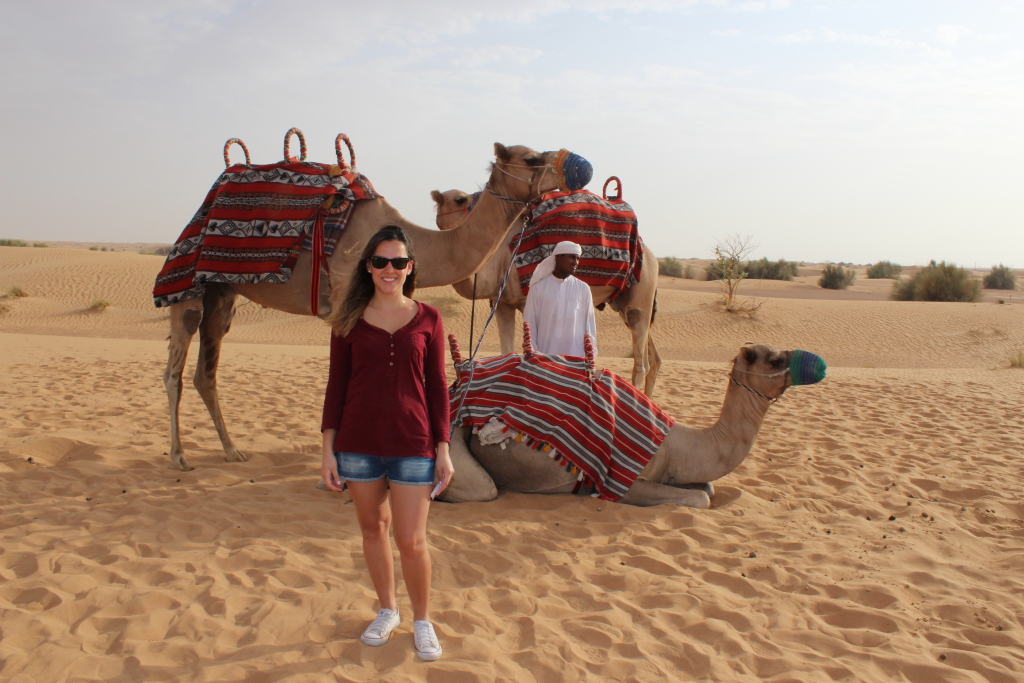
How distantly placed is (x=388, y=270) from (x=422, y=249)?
2.56 meters

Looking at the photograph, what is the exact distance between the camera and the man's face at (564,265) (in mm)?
5297

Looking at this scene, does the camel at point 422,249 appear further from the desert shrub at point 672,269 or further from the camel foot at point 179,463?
the desert shrub at point 672,269

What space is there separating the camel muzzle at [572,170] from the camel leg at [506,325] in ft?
7.37

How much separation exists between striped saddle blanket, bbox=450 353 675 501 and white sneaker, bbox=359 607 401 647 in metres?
1.67

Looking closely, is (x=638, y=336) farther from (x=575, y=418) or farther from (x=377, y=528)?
(x=377, y=528)

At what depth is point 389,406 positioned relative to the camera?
2711 mm

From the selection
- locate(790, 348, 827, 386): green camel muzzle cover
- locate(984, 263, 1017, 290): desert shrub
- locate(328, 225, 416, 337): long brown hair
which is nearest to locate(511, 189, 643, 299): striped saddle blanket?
locate(790, 348, 827, 386): green camel muzzle cover

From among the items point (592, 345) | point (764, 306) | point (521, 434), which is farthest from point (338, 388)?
point (764, 306)

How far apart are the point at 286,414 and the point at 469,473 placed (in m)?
3.85

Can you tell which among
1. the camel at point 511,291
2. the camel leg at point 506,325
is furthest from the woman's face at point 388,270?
the camel leg at point 506,325

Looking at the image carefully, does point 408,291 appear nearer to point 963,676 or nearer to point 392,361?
point 392,361

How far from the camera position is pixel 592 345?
193 inches

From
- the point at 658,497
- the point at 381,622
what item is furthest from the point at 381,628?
the point at 658,497

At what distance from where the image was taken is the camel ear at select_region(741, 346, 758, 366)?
4.54 m
